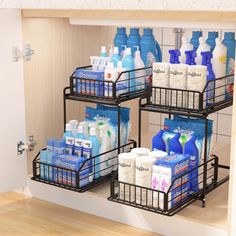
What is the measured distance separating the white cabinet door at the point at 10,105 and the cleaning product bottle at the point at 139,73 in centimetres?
45

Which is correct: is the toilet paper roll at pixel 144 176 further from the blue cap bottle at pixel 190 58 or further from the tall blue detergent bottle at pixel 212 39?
the tall blue detergent bottle at pixel 212 39

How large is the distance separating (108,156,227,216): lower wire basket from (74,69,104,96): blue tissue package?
38 centimetres

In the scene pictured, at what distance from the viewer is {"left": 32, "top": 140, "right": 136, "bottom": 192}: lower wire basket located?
2.01 meters

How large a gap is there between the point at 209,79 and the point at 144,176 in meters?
0.42

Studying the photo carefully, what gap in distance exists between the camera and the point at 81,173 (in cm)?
202

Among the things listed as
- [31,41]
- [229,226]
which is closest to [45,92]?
[31,41]

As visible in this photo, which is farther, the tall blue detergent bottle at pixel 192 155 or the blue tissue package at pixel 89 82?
the blue tissue package at pixel 89 82

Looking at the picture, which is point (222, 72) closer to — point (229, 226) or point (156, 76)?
point (156, 76)

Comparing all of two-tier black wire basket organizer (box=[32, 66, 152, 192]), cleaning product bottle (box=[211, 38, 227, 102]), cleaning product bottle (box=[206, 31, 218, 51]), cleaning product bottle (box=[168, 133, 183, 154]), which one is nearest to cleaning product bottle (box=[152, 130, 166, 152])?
cleaning product bottle (box=[168, 133, 183, 154])

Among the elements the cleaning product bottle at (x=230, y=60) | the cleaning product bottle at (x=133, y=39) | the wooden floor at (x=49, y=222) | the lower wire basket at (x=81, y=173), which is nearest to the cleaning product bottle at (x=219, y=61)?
the cleaning product bottle at (x=230, y=60)

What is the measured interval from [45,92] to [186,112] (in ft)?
2.30

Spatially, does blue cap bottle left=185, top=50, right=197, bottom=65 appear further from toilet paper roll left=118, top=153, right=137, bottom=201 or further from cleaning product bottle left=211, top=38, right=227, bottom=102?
toilet paper roll left=118, top=153, right=137, bottom=201

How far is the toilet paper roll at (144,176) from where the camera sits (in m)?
1.82

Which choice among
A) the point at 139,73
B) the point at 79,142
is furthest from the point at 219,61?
the point at 79,142
